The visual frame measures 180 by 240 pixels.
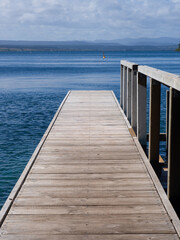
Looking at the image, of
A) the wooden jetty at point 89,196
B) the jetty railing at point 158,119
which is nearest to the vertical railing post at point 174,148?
the jetty railing at point 158,119

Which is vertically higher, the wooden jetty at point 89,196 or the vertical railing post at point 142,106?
the vertical railing post at point 142,106

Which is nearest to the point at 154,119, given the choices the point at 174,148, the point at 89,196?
the point at 174,148

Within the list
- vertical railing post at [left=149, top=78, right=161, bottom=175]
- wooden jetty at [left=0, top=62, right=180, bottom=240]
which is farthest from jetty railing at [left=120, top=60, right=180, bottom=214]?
wooden jetty at [left=0, top=62, right=180, bottom=240]

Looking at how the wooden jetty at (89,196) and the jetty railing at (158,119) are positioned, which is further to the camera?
the jetty railing at (158,119)

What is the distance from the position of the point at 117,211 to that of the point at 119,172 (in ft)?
3.44

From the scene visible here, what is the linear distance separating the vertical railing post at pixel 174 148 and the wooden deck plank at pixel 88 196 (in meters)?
0.22

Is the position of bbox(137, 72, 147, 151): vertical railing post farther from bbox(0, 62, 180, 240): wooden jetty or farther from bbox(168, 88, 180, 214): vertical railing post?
bbox(168, 88, 180, 214): vertical railing post

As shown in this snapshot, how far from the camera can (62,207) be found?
3.32 meters

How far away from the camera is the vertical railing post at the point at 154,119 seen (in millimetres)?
4602

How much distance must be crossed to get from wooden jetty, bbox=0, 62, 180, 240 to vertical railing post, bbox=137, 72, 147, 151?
0.43ft

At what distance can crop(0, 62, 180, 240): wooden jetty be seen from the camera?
9.53 feet

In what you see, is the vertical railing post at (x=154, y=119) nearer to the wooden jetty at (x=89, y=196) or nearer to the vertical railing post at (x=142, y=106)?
the wooden jetty at (x=89, y=196)

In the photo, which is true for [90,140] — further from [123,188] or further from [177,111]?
[177,111]

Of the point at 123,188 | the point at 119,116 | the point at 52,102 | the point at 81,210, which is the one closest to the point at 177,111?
the point at 123,188
